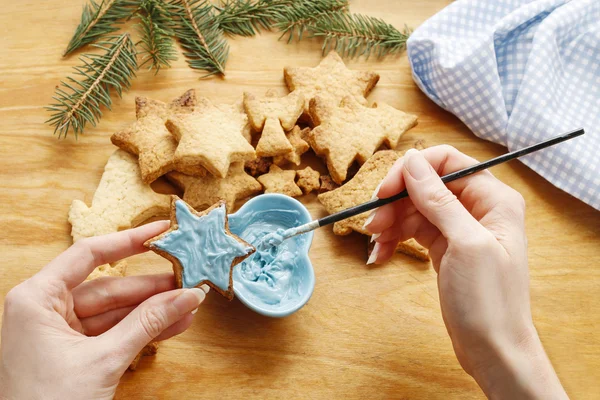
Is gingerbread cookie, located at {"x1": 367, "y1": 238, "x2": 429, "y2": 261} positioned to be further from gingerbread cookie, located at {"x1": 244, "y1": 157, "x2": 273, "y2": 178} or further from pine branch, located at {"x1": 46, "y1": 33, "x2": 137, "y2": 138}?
pine branch, located at {"x1": 46, "y1": 33, "x2": 137, "y2": 138}

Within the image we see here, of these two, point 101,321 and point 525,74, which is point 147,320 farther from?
point 525,74

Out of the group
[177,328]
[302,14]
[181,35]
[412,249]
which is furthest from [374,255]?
[181,35]

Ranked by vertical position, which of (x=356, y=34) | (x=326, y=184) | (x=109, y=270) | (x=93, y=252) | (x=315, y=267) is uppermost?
(x=356, y=34)

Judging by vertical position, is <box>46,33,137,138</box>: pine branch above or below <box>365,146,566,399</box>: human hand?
above

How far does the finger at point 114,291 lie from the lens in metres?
1.82

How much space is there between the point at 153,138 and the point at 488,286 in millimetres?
1347

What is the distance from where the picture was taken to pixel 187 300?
160 centimetres

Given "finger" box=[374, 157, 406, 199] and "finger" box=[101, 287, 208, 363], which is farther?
"finger" box=[374, 157, 406, 199]

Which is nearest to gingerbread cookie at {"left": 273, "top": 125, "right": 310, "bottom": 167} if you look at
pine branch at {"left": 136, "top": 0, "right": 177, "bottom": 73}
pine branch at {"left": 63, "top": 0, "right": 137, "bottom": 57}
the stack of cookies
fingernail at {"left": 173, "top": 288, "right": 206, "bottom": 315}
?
the stack of cookies

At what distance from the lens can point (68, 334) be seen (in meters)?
1.56

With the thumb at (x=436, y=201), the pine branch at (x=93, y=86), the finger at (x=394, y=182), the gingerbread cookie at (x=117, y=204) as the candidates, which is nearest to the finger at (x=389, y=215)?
the finger at (x=394, y=182)

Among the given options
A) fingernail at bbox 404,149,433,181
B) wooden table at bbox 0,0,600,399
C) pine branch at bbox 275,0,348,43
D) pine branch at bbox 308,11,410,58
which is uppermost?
pine branch at bbox 275,0,348,43

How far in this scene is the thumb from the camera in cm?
162

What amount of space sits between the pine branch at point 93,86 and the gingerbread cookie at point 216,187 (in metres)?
0.43
